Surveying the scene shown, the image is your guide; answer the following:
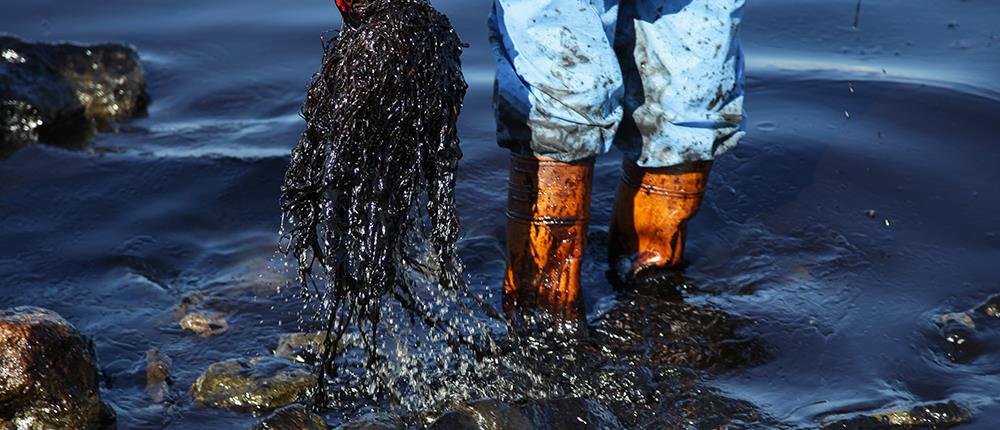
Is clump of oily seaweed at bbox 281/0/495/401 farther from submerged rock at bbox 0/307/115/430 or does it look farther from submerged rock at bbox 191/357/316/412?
submerged rock at bbox 0/307/115/430

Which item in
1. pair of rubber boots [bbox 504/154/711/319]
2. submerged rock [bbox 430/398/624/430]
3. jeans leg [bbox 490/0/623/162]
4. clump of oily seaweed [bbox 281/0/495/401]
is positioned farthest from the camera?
pair of rubber boots [bbox 504/154/711/319]

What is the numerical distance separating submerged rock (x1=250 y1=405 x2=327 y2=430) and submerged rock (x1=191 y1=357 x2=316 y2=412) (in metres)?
0.18

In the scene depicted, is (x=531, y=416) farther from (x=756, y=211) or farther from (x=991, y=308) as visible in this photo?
(x=756, y=211)

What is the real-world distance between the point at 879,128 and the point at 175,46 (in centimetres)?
412

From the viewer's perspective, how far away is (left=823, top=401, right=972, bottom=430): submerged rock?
10.3 ft

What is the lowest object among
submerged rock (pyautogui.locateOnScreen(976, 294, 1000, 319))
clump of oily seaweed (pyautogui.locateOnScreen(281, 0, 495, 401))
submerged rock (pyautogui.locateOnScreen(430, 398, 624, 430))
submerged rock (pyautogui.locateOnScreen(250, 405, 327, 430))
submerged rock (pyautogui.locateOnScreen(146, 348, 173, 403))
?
submerged rock (pyautogui.locateOnScreen(146, 348, 173, 403))

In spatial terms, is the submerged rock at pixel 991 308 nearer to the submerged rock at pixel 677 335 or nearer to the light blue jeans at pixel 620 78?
the submerged rock at pixel 677 335

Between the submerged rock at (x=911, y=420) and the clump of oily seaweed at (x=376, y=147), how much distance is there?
1.26 metres

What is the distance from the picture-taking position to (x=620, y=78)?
3344 mm

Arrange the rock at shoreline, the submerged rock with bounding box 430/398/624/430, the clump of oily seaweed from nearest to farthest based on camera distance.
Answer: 1. the clump of oily seaweed
2. the submerged rock with bounding box 430/398/624/430
3. the rock at shoreline

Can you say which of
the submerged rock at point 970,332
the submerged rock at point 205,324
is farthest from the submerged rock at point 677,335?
the submerged rock at point 205,324

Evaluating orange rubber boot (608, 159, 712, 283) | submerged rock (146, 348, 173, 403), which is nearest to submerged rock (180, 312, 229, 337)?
submerged rock (146, 348, 173, 403)

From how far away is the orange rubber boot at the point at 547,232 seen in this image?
345 cm

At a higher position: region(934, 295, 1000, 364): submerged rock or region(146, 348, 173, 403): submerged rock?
region(934, 295, 1000, 364): submerged rock
